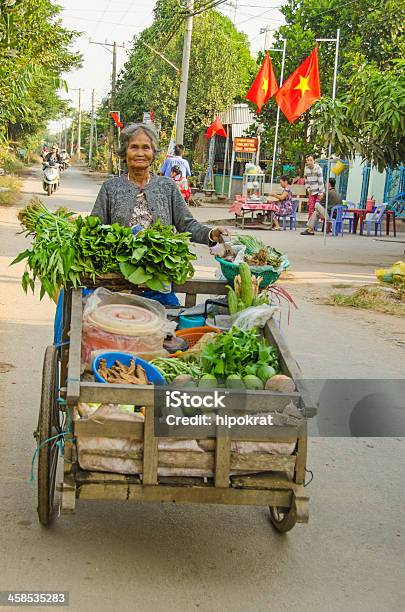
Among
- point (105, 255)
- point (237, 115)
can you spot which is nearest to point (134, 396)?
point (105, 255)

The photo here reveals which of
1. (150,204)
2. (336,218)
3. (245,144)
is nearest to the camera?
(150,204)

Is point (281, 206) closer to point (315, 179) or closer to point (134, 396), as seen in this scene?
point (315, 179)

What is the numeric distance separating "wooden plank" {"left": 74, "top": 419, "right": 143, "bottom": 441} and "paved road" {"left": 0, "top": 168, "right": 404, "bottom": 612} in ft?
2.26

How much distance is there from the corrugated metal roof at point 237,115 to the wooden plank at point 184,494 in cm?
3446

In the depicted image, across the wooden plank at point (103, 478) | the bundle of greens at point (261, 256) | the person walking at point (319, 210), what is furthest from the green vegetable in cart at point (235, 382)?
the person walking at point (319, 210)

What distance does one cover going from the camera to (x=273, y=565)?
3.83m

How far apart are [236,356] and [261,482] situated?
2.02 feet

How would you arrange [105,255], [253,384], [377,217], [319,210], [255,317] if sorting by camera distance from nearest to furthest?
1. [253,384]
2. [255,317]
3. [105,255]
4. [319,210]
5. [377,217]

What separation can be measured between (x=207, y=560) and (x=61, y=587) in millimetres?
734

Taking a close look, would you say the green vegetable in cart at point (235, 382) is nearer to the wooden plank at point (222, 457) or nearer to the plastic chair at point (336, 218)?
the wooden plank at point (222, 457)

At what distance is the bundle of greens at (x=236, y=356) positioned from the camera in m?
3.77

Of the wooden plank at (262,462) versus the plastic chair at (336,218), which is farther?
the plastic chair at (336,218)

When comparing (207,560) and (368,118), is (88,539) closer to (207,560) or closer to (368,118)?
(207,560)

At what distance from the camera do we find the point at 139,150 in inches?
209
